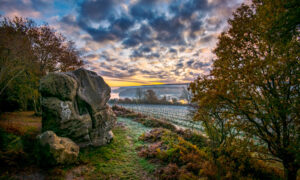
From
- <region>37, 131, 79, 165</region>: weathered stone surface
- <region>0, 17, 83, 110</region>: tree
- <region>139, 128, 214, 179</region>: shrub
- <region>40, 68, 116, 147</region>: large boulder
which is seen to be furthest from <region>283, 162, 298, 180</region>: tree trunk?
<region>0, 17, 83, 110</region>: tree

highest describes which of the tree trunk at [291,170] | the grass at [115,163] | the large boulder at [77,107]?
the large boulder at [77,107]

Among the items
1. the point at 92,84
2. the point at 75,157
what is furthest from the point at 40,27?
the point at 75,157

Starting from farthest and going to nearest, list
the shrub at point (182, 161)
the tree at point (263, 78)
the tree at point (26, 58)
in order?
the tree at point (26, 58) < the shrub at point (182, 161) < the tree at point (263, 78)

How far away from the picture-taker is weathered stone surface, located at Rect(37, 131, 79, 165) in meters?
5.52

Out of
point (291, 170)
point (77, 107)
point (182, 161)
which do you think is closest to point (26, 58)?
point (77, 107)

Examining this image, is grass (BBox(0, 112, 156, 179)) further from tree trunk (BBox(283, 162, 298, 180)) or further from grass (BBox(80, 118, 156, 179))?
tree trunk (BBox(283, 162, 298, 180))

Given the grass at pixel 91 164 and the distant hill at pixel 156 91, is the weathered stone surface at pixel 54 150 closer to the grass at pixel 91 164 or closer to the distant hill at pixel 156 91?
the grass at pixel 91 164

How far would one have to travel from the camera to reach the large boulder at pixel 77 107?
688 cm

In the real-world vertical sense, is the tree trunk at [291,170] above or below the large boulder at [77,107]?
below

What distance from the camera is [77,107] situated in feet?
26.5

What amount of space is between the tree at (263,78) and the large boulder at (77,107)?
684 centimetres

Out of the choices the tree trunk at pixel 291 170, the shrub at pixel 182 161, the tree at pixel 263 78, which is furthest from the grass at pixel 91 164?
the tree trunk at pixel 291 170

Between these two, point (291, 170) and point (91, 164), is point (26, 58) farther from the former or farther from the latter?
point (291, 170)

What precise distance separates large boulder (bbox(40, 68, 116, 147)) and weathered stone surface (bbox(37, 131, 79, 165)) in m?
1.00
